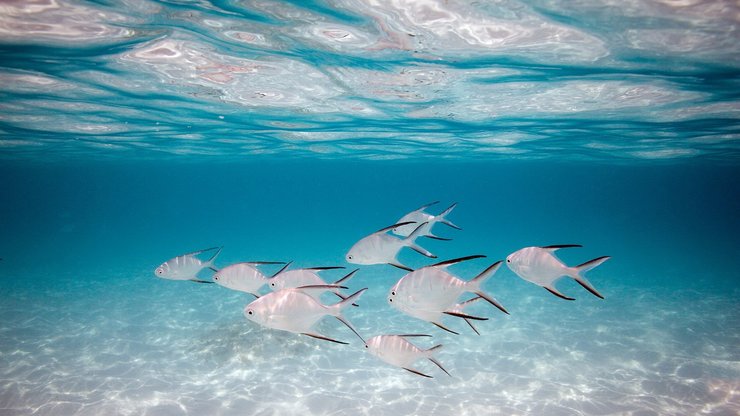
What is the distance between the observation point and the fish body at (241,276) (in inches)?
205

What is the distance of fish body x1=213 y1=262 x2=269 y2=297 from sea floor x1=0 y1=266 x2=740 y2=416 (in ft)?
12.7

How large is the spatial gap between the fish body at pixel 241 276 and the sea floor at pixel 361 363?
3867 millimetres

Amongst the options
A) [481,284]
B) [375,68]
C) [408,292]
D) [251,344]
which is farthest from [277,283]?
[375,68]

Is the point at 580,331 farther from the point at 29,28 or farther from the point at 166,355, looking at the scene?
the point at 29,28

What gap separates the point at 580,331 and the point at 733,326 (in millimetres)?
5521

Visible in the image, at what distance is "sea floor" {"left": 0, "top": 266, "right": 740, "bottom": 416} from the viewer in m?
7.69

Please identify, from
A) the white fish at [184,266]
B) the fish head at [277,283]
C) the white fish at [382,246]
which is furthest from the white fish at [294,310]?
the white fish at [184,266]

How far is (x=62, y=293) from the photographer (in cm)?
1653

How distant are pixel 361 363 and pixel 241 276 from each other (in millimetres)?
5723

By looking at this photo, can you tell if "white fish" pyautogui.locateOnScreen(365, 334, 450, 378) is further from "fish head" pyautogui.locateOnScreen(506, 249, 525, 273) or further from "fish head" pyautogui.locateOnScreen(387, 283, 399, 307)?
"fish head" pyautogui.locateOnScreen(506, 249, 525, 273)

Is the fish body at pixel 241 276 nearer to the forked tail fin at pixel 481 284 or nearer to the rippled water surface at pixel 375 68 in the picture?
the forked tail fin at pixel 481 284

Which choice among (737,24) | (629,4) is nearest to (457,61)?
(629,4)

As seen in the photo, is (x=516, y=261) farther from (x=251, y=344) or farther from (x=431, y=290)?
(x=251, y=344)

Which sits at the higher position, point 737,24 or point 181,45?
point 737,24
